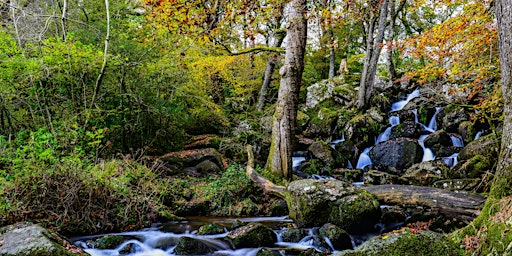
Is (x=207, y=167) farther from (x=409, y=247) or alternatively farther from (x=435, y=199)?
(x=409, y=247)

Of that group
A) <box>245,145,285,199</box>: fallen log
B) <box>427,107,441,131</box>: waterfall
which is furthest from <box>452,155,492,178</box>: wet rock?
<box>245,145,285,199</box>: fallen log

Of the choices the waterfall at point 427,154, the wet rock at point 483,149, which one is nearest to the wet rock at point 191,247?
the wet rock at point 483,149

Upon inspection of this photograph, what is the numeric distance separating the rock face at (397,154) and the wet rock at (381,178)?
6.32ft

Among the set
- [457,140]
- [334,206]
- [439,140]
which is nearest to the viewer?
[334,206]

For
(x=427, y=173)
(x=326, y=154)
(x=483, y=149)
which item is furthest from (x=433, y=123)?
(x=427, y=173)

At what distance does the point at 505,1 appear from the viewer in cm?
377

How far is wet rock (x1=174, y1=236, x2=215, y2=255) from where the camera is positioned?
208 inches

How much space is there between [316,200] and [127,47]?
734cm

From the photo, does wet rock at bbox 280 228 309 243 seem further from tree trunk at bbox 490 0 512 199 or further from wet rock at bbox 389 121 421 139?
wet rock at bbox 389 121 421 139

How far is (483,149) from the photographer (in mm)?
9852

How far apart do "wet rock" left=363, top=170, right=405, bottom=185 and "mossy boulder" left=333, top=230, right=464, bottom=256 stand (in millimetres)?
7321

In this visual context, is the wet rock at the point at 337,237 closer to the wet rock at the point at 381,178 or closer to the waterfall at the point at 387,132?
the wet rock at the point at 381,178

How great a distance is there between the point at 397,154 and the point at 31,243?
11949 millimetres

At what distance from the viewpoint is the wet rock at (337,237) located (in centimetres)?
554
